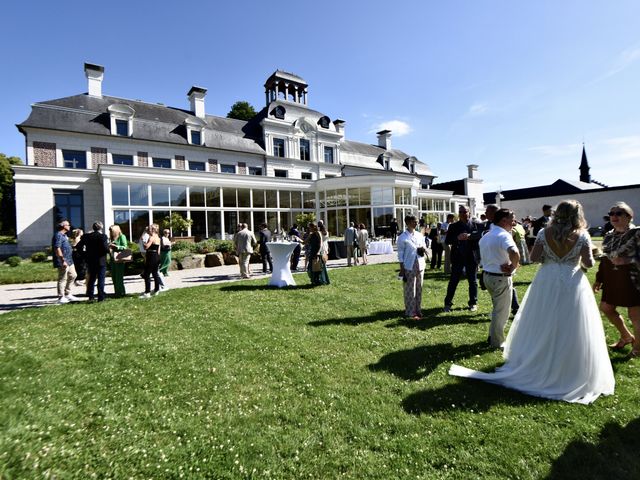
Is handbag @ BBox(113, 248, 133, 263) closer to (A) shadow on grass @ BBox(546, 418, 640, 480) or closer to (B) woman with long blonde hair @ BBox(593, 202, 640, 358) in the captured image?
(A) shadow on grass @ BBox(546, 418, 640, 480)

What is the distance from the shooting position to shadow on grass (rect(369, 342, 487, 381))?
392 centimetres

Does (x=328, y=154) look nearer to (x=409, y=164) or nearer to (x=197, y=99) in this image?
(x=409, y=164)

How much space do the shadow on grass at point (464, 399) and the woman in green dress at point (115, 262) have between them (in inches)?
317

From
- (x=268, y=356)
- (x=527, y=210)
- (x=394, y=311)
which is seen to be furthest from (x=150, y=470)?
(x=527, y=210)

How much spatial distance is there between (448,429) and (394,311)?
12.4ft

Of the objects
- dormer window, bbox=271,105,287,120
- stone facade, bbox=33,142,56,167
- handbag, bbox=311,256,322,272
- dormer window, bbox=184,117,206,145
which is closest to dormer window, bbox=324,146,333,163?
dormer window, bbox=271,105,287,120

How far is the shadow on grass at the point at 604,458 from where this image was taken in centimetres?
228

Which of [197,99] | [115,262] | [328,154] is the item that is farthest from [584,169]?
[115,262]

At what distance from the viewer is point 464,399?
10.8 ft

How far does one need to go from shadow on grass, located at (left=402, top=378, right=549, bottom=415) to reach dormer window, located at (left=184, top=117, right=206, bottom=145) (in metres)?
28.4

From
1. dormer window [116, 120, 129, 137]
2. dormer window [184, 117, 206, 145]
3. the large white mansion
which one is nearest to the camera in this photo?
the large white mansion

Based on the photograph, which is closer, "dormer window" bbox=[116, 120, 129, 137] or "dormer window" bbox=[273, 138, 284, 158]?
"dormer window" bbox=[116, 120, 129, 137]

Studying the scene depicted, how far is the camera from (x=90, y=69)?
25094 millimetres

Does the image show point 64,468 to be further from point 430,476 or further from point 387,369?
point 387,369
